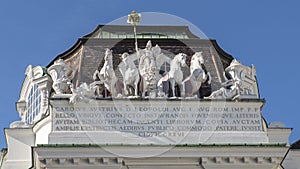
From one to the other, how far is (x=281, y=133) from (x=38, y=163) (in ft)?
42.8

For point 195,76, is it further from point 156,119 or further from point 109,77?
point 109,77

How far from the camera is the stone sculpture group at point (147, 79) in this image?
45969mm

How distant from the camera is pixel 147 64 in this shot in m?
46.5

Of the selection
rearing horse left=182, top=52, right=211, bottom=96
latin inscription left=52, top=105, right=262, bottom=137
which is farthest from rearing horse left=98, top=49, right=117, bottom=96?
rearing horse left=182, top=52, right=211, bottom=96

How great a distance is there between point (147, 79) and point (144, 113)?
1.95m

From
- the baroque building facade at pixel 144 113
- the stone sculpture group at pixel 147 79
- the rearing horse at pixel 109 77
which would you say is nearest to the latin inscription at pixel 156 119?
the baroque building facade at pixel 144 113

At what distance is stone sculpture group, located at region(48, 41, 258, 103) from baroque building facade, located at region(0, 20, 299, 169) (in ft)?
0.16

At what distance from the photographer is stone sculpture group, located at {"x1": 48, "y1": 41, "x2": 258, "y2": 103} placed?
4597 cm

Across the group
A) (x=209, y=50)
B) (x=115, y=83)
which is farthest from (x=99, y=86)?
(x=209, y=50)

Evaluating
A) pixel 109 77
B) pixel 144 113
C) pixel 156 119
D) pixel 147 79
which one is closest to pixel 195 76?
pixel 147 79

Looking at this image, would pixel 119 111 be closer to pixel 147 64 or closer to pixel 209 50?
pixel 147 64

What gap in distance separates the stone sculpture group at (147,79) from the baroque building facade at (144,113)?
0.05m

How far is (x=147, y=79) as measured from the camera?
4622 centimetres

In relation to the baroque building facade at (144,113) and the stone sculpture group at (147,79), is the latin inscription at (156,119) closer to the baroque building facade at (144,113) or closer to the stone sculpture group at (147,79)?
the baroque building facade at (144,113)
